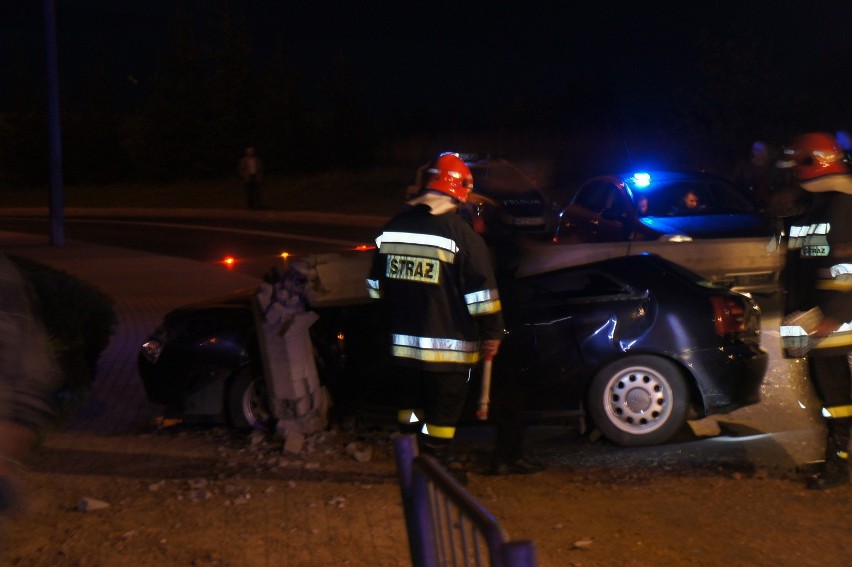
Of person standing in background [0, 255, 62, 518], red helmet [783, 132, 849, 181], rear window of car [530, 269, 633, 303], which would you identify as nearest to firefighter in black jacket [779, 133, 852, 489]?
red helmet [783, 132, 849, 181]

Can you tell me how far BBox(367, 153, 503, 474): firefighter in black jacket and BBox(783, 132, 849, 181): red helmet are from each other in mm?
1762

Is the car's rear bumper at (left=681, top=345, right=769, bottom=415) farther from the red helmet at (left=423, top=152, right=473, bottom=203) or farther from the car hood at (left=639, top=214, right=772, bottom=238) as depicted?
the car hood at (left=639, top=214, right=772, bottom=238)

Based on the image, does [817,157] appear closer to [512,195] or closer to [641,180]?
[641,180]

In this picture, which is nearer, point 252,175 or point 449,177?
point 449,177

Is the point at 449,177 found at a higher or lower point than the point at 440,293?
higher

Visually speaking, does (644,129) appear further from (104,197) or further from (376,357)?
(376,357)

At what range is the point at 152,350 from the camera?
7906mm

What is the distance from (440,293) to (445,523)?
2.54m

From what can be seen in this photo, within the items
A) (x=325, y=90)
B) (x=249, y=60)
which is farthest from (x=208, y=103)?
(x=325, y=90)

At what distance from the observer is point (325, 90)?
49.7 m

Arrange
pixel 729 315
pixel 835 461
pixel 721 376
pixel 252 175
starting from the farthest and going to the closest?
pixel 252 175, pixel 729 315, pixel 721 376, pixel 835 461

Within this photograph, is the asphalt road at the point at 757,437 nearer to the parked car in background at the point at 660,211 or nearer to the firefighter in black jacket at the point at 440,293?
the firefighter in black jacket at the point at 440,293

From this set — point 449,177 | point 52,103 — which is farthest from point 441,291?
point 52,103

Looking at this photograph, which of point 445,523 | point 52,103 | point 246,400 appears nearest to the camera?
point 445,523
